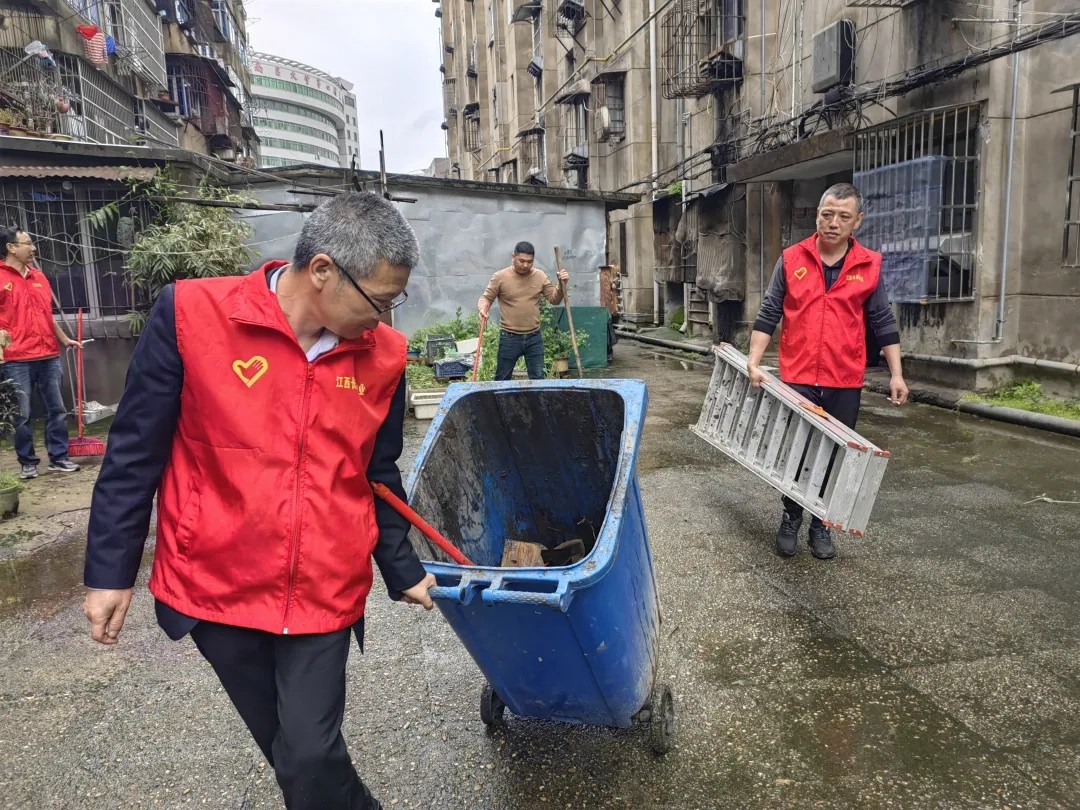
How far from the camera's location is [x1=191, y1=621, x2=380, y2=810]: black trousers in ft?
5.73

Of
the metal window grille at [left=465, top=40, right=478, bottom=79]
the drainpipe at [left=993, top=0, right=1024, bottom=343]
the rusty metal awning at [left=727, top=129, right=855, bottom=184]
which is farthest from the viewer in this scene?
the metal window grille at [left=465, top=40, right=478, bottom=79]

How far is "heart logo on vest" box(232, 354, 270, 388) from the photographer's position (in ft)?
5.74

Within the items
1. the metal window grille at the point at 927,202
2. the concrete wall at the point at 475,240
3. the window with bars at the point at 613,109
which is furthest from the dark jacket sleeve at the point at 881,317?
the window with bars at the point at 613,109

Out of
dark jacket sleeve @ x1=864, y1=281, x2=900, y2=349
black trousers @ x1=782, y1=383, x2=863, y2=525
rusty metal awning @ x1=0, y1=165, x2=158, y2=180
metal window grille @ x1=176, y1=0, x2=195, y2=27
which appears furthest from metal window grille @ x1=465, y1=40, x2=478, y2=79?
black trousers @ x1=782, y1=383, x2=863, y2=525

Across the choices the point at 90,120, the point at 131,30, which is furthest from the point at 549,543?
the point at 131,30

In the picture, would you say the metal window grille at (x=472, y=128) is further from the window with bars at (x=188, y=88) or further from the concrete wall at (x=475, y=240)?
the concrete wall at (x=475, y=240)

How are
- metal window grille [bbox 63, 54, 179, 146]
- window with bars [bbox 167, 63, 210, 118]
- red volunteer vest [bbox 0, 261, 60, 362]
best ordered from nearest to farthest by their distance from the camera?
red volunteer vest [bbox 0, 261, 60, 362]
metal window grille [bbox 63, 54, 179, 146]
window with bars [bbox 167, 63, 210, 118]

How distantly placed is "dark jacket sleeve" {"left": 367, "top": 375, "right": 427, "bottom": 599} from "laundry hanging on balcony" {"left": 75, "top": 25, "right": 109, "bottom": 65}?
49.7ft

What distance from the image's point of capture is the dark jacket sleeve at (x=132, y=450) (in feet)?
5.65

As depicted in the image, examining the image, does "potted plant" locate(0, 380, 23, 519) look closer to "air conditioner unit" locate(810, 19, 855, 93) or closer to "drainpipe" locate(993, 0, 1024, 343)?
"drainpipe" locate(993, 0, 1024, 343)

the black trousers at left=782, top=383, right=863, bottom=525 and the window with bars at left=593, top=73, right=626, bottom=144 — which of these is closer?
the black trousers at left=782, top=383, right=863, bottom=525

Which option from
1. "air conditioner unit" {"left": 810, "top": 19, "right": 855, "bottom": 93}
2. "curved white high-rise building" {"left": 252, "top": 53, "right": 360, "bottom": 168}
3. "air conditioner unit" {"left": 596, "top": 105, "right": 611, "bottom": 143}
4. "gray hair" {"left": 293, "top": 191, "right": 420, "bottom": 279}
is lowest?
"gray hair" {"left": 293, "top": 191, "right": 420, "bottom": 279}

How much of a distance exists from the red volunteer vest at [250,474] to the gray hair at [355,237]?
17 cm

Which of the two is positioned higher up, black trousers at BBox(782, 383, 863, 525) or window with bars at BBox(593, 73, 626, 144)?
window with bars at BBox(593, 73, 626, 144)
